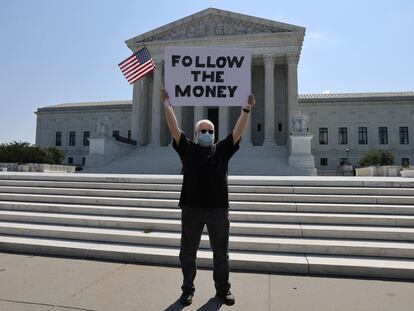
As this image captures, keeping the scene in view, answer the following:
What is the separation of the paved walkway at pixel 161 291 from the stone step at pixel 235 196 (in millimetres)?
3542

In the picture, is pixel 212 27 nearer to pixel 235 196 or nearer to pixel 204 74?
pixel 235 196

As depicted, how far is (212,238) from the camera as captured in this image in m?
4.48

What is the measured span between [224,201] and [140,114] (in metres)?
36.9

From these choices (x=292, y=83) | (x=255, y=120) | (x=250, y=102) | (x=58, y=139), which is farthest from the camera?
(x=58, y=139)

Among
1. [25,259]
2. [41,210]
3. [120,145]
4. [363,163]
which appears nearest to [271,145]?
[120,145]

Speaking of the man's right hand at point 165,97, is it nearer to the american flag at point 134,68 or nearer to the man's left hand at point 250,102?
the man's left hand at point 250,102

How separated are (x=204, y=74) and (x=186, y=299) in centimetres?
321

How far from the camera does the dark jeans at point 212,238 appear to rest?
4.41 m

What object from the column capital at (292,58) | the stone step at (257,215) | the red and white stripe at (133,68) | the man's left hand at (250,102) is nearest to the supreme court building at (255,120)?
the column capital at (292,58)

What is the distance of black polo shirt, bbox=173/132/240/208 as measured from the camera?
4.38 meters

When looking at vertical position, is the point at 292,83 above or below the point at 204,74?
above

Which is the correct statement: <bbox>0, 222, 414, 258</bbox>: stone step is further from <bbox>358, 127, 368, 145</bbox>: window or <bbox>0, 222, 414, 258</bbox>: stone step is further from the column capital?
<bbox>358, 127, 368, 145</bbox>: window

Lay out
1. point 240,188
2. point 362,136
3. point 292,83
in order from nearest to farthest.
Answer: point 240,188, point 292,83, point 362,136

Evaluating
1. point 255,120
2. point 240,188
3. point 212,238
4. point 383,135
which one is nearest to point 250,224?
point 240,188
